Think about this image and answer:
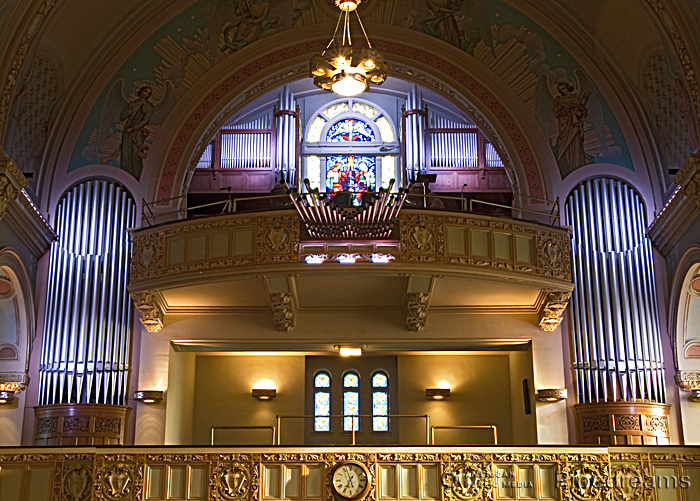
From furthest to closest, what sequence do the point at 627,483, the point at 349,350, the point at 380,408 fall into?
the point at 380,408
the point at 349,350
the point at 627,483

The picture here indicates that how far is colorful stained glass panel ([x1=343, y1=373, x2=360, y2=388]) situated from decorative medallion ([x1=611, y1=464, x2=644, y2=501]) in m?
8.38

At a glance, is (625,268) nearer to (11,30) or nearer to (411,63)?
(411,63)

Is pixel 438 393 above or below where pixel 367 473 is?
above

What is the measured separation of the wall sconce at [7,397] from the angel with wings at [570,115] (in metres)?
11.9

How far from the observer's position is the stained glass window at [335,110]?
79.2 feet

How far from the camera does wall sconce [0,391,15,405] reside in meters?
17.5

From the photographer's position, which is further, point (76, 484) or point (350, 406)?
point (350, 406)

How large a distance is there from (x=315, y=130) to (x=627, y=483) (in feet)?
41.6

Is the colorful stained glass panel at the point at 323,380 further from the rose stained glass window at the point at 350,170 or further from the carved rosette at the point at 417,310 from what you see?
the rose stained glass window at the point at 350,170

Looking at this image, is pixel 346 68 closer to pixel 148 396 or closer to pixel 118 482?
pixel 118 482

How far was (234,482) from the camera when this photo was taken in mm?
14609

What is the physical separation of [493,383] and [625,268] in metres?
4.65

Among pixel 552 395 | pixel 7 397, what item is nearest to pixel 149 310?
pixel 7 397

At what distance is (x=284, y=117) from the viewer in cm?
2322
